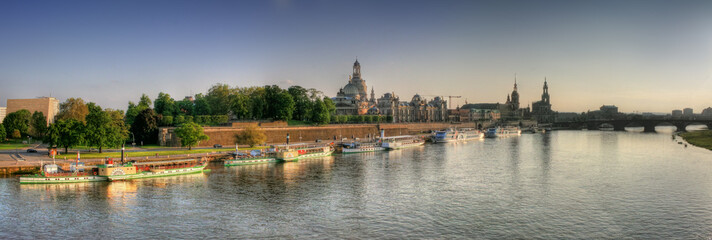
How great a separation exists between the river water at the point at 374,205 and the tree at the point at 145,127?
22.6m

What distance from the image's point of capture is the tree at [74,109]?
241 ft

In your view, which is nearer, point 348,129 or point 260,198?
point 260,198

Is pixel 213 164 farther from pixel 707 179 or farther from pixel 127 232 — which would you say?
pixel 707 179

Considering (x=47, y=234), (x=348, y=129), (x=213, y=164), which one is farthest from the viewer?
(x=348, y=129)

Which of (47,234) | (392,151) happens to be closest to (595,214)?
(47,234)

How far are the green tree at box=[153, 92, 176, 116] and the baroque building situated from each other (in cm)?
6354

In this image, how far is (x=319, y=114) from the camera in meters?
93.9

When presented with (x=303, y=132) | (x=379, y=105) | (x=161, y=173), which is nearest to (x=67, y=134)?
(x=161, y=173)

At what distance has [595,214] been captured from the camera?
95.9 feet

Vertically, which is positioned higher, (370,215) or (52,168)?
(52,168)

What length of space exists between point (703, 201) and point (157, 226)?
35.8 meters

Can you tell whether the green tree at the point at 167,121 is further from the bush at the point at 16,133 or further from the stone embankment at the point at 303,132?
the bush at the point at 16,133

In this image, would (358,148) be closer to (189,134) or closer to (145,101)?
(189,134)

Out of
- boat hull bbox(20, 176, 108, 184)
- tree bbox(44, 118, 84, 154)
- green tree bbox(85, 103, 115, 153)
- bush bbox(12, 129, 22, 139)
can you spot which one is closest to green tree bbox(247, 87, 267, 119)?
green tree bbox(85, 103, 115, 153)
